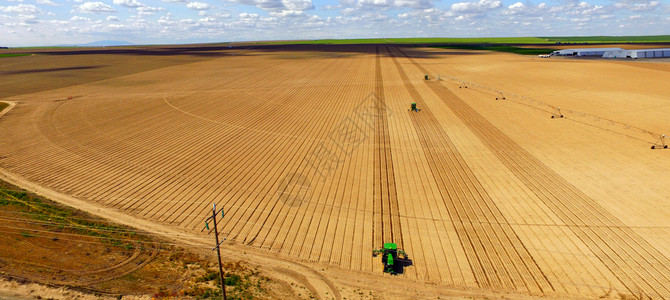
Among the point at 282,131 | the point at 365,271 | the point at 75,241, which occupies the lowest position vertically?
the point at 365,271

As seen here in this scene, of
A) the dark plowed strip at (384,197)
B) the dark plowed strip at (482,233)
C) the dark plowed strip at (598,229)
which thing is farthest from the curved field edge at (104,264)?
the dark plowed strip at (598,229)

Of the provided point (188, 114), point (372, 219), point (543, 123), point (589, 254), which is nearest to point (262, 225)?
point (372, 219)

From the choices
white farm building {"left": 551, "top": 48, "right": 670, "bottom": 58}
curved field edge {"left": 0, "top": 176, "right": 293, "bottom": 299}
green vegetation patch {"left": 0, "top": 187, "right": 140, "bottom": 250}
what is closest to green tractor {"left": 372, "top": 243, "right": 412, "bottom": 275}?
curved field edge {"left": 0, "top": 176, "right": 293, "bottom": 299}

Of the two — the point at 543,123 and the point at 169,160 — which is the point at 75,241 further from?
the point at 543,123

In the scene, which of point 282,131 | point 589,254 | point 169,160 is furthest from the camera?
point 282,131

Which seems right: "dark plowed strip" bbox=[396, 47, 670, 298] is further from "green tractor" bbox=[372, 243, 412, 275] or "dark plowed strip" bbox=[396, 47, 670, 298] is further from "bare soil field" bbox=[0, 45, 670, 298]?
"green tractor" bbox=[372, 243, 412, 275]

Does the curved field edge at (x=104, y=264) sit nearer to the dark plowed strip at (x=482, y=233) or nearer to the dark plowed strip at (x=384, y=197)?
the dark plowed strip at (x=384, y=197)
